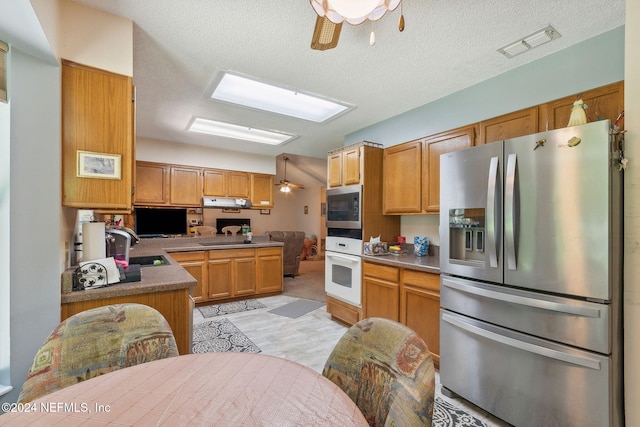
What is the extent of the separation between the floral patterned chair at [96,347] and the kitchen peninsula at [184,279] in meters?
0.48

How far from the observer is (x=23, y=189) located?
136 centimetres

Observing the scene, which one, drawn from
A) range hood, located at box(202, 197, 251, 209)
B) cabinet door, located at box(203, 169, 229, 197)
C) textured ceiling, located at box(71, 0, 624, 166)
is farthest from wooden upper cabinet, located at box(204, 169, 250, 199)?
textured ceiling, located at box(71, 0, 624, 166)

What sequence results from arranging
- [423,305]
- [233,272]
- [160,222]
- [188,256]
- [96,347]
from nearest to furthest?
[96,347]
[423,305]
[188,256]
[233,272]
[160,222]

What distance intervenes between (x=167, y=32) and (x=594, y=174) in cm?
263

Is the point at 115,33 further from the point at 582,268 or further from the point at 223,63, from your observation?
the point at 582,268

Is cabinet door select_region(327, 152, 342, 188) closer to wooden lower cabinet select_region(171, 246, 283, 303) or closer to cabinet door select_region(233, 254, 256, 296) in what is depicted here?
wooden lower cabinet select_region(171, 246, 283, 303)

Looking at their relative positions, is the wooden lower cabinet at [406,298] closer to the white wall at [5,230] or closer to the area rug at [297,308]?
the area rug at [297,308]

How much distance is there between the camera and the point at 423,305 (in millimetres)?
2365

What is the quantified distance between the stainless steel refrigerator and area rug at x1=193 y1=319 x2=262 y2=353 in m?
1.86

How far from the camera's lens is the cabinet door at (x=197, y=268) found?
3.91 meters

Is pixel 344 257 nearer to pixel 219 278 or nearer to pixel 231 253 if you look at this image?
pixel 231 253

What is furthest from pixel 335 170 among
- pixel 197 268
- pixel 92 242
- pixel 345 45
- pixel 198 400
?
pixel 198 400

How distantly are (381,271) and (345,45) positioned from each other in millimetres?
2037

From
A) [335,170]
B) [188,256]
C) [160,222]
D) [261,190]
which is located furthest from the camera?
[261,190]
